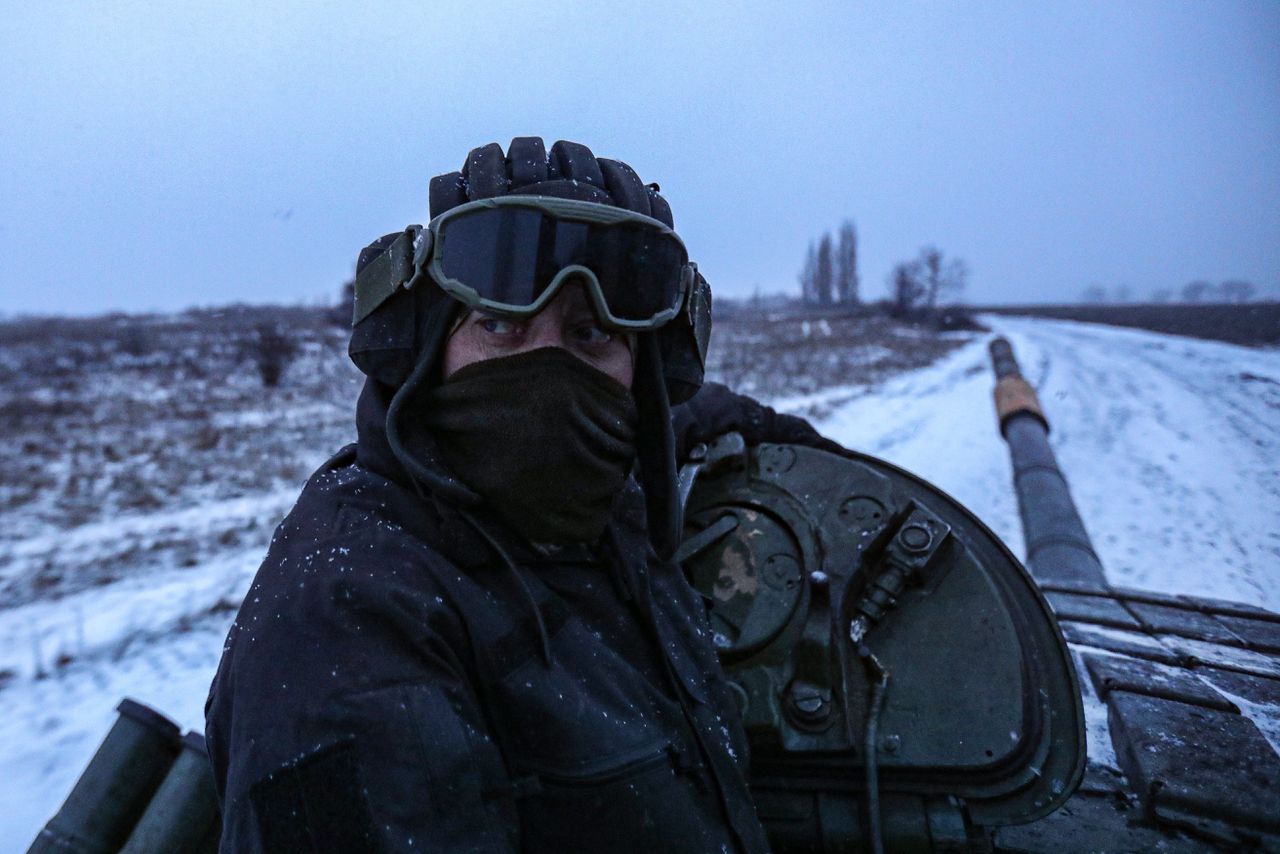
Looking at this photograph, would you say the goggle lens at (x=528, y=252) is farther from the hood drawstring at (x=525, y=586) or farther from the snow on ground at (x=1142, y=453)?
the snow on ground at (x=1142, y=453)

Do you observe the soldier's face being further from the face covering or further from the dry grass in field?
the dry grass in field

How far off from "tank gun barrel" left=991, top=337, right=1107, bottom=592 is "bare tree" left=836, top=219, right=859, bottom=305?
7259 cm

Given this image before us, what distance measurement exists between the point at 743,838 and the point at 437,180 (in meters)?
1.64

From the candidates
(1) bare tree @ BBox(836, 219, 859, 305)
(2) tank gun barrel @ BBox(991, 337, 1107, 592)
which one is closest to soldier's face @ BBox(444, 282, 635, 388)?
(2) tank gun barrel @ BBox(991, 337, 1107, 592)

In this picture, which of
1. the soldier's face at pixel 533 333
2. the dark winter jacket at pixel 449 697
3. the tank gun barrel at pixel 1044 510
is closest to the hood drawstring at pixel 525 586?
the dark winter jacket at pixel 449 697

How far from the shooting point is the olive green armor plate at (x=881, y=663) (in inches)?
78.0

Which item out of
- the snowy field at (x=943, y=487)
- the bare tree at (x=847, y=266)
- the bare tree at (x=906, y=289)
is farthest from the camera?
the bare tree at (x=847, y=266)

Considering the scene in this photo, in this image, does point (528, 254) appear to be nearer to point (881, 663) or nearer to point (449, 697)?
point (449, 697)

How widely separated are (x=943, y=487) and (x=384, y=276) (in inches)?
231

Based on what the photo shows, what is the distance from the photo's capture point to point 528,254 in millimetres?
1563

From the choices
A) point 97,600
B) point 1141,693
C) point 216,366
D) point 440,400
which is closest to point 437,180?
point 440,400

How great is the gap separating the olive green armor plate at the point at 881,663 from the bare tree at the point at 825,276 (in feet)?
260

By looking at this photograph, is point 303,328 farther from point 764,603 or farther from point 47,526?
point 764,603

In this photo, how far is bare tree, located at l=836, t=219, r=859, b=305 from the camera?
253ft
